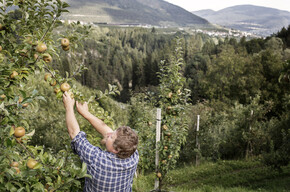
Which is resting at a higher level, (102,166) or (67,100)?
(67,100)

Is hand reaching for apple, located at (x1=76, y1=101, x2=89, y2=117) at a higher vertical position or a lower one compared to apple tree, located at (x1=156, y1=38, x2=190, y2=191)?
higher

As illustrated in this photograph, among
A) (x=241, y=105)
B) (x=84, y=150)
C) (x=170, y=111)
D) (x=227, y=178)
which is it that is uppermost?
(x=84, y=150)

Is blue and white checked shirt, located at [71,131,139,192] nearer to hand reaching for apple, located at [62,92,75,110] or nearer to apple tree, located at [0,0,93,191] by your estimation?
apple tree, located at [0,0,93,191]

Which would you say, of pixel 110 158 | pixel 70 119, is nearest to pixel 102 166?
pixel 110 158

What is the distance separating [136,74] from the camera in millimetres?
71375

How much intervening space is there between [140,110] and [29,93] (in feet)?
27.9

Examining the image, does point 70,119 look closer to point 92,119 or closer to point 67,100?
point 67,100

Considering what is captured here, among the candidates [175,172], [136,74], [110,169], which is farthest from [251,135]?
[136,74]

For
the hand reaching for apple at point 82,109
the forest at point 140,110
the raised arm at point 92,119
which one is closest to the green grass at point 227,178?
the forest at point 140,110

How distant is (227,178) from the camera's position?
29.6 ft

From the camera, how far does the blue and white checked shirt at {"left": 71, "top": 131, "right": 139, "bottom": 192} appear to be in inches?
70.7

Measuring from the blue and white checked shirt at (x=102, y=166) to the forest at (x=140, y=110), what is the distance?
15cm

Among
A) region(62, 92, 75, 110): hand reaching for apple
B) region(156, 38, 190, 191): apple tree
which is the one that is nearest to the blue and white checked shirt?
region(62, 92, 75, 110): hand reaching for apple

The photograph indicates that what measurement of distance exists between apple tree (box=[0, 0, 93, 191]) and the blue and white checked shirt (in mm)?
121
